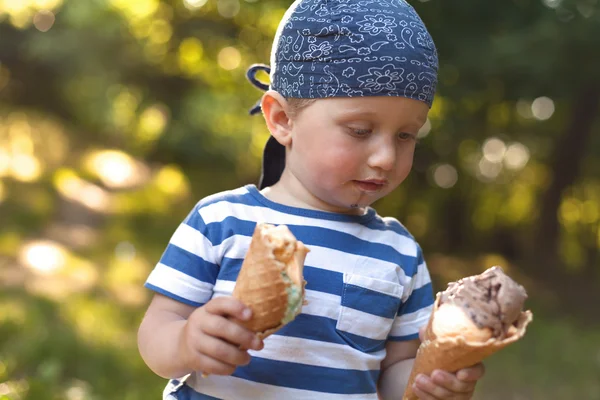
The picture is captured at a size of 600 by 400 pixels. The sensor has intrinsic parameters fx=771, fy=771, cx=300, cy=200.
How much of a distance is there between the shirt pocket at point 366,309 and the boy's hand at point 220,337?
40 cm

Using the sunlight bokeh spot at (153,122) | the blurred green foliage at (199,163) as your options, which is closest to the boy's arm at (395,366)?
the blurred green foliage at (199,163)

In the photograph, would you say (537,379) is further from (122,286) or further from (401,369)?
(401,369)

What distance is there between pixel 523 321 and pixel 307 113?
0.81 m

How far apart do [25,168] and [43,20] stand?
4.38 metres

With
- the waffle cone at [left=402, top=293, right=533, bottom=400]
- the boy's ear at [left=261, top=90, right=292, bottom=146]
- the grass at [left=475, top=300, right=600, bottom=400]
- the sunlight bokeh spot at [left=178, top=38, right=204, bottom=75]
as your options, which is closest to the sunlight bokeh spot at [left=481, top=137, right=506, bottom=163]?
the grass at [left=475, top=300, right=600, bottom=400]

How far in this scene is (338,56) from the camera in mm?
2059

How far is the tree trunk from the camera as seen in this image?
1046cm

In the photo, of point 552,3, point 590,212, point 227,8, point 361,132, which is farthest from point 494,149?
point 361,132

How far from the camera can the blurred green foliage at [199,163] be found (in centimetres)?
664

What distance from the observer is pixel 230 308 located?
171 cm

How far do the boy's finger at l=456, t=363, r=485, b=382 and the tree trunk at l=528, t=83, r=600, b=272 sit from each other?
9.12 meters

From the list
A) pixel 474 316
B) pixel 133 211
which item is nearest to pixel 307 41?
pixel 474 316

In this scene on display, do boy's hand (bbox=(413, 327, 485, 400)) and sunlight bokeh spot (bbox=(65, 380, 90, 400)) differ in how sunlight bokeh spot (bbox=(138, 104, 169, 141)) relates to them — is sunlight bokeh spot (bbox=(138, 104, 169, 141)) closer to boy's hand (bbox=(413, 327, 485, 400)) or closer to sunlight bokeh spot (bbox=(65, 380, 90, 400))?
sunlight bokeh spot (bbox=(65, 380, 90, 400))

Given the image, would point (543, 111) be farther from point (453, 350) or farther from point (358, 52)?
point (453, 350)
